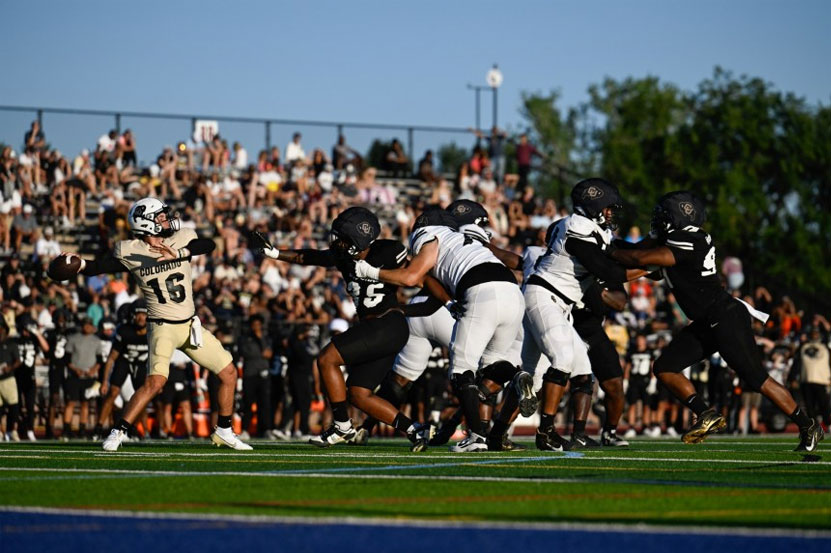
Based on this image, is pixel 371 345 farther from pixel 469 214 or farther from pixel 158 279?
pixel 158 279

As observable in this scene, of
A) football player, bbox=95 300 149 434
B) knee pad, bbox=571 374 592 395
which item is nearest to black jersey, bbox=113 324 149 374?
football player, bbox=95 300 149 434

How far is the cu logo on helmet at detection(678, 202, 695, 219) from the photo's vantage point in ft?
34.3

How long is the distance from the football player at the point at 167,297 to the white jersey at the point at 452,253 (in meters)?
1.87

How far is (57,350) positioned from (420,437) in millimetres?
9598

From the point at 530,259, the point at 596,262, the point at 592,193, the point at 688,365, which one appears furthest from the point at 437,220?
the point at 688,365

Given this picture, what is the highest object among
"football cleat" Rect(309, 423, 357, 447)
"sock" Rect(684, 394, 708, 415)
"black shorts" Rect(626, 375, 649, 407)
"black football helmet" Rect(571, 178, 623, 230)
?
"black football helmet" Rect(571, 178, 623, 230)

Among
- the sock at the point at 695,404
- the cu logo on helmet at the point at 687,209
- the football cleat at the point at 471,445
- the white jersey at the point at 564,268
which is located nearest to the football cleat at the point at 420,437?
the football cleat at the point at 471,445

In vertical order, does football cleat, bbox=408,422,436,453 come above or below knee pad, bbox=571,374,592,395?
below

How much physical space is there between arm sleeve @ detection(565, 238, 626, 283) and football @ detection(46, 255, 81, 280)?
375 cm

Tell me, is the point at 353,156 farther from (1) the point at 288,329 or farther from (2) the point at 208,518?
(2) the point at 208,518

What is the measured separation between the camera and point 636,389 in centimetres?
2253

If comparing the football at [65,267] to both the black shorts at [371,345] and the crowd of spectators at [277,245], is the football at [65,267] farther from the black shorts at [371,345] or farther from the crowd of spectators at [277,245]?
the crowd of spectators at [277,245]

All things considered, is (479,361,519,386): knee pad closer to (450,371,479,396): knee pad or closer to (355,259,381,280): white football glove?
(450,371,479,396): knee pad

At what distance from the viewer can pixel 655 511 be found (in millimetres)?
5645
